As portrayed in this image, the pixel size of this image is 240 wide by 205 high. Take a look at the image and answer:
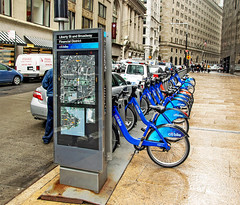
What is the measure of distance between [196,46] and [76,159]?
132 m

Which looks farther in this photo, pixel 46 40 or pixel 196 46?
pixel 196 46

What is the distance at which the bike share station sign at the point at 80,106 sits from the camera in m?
3.76

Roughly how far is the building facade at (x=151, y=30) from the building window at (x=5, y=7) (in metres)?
57.6

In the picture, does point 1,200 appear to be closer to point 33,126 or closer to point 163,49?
point 33,126

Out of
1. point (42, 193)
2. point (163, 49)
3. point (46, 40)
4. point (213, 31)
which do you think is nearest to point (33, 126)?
point (42, 193)

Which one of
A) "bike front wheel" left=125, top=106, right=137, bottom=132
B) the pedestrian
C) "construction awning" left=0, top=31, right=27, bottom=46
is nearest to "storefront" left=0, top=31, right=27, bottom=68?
"construction awning" left=0, top=31, right=27, bottom=46

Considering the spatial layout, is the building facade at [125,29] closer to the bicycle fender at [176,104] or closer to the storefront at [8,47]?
the storefront at [8,47]

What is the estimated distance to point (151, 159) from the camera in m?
5.04

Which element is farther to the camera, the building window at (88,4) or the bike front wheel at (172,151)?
the building window at (88,4)

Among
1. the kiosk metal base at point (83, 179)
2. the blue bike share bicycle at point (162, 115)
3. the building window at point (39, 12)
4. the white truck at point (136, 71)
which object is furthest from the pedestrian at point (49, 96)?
the building window at point (39, 12)

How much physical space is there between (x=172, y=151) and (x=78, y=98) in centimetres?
208

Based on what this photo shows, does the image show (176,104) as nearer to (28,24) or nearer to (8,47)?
(8,47)

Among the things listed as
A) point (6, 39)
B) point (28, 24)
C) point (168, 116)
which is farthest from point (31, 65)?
point (168, 116)

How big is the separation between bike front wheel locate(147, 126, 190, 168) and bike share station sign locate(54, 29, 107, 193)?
1221mm
